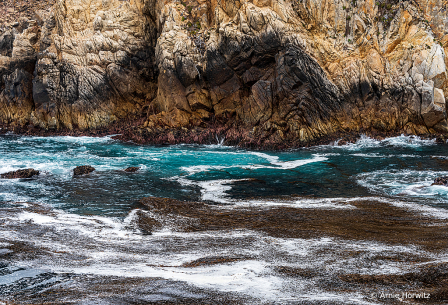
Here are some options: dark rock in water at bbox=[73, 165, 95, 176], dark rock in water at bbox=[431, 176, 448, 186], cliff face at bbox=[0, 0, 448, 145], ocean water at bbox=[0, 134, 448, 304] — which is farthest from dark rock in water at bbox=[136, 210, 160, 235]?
cliff face at bbox=[0, 0, 448, 145]

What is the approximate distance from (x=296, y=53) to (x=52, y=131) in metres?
19.9

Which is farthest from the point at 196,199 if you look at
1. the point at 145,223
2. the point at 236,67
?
the point at 236,67

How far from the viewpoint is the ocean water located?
5.05 metres

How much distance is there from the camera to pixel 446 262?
5.22 meters

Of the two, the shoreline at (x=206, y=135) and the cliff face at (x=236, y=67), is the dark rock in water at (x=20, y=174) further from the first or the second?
the cliff face at (x=236, y=67)

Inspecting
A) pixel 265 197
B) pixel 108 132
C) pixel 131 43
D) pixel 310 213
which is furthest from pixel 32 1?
pixel 310 213

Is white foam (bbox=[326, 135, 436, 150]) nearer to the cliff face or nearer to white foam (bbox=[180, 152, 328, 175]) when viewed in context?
the cliff face

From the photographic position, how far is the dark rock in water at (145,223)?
25.9 ft

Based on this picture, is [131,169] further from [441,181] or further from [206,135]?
[441,181]

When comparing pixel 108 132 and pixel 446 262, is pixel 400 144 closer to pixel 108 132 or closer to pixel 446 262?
pixel 446 262

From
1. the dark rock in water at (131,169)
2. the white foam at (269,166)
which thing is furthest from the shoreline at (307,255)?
the white foam at (269,166)

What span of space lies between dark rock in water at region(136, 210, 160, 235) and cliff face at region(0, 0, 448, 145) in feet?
44.2

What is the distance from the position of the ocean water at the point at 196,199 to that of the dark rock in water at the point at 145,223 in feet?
0.64

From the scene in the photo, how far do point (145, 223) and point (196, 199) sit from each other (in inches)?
117
